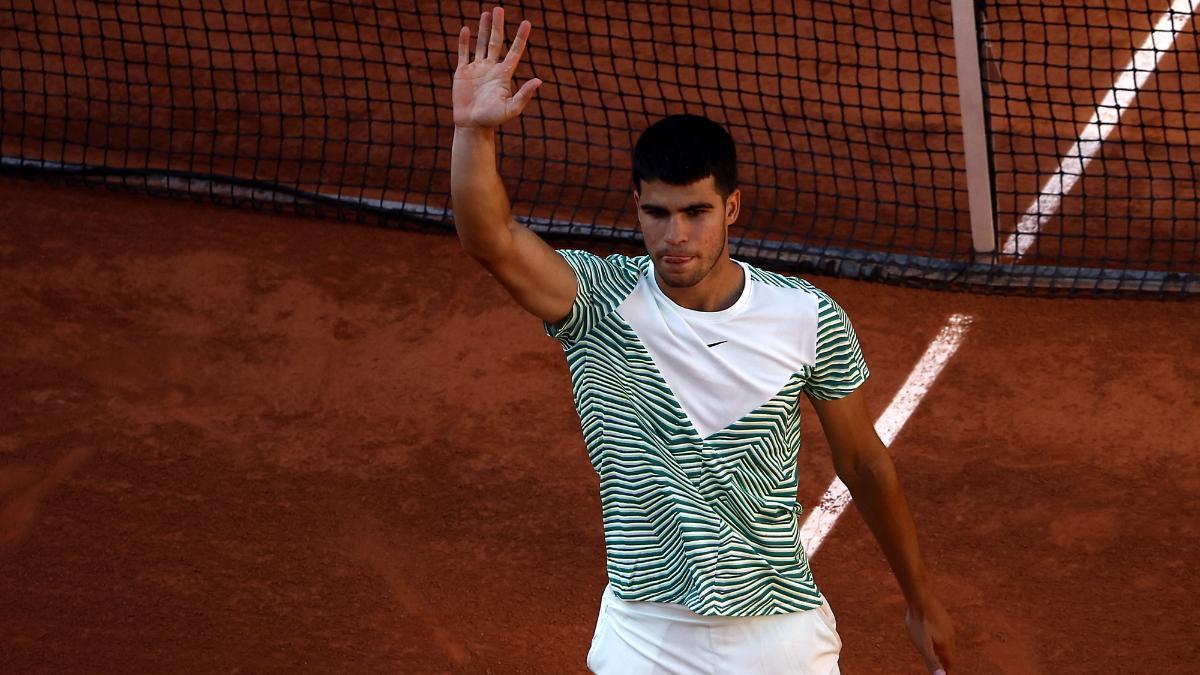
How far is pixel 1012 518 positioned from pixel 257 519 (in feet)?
9.72

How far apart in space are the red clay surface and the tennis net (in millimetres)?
430

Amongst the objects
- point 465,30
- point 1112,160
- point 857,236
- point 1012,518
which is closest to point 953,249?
point 857,236

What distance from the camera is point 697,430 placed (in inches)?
133

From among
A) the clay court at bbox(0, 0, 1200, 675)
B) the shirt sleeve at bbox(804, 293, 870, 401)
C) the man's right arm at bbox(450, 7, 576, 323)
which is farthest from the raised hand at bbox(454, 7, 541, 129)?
the clay court at bbox(0, 0, 1200, 675)

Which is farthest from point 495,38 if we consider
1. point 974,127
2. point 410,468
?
point 974,127

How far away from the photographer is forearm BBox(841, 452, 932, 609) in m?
3.58

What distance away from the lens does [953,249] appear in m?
7.69

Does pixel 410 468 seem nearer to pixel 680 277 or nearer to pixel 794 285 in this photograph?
pixel 794 285

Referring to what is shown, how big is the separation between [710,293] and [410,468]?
3081 millimetres

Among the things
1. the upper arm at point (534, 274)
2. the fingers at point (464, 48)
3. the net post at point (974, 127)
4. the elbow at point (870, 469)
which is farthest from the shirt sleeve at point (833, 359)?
the net post at point (974, 127)

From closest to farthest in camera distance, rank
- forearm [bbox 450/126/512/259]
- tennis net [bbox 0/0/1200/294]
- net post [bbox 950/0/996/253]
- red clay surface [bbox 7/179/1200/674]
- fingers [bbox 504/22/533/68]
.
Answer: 1. forearm [bbox 450/126/512/259]
2. fingers [bbox 504/22/533/68]
3. red clay surface [bbox 7/179/1200/674]
4. net post [bbox 950/0/996/253]
5. tennis net [bbox 0/0/1200/294]

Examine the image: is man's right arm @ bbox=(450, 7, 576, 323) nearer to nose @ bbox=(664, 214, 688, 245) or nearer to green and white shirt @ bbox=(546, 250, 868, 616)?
green and white shirt @ bbox=(546, 250, 868, 616)

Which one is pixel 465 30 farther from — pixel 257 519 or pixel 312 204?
pixel 312 204

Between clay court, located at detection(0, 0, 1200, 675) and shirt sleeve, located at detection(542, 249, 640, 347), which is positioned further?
clay court, located at detection(0, 0, 1200, 675)
